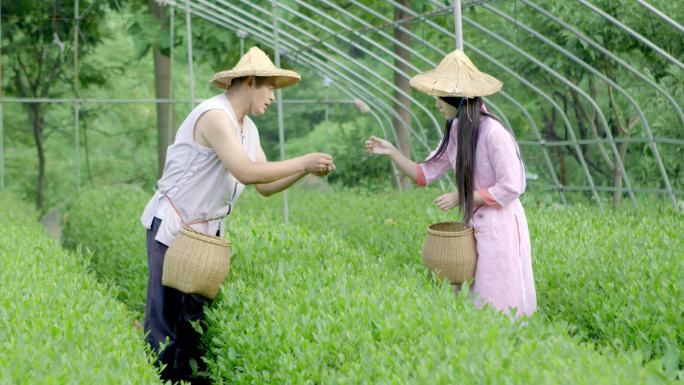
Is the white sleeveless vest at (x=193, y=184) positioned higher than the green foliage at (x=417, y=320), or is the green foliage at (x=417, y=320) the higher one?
the white sleeveless vest at (x=193, y=184)

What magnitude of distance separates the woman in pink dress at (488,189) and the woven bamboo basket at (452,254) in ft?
0.23

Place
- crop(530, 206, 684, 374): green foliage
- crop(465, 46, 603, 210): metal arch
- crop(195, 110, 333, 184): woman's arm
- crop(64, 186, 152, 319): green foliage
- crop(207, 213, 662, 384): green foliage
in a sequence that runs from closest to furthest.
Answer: crop(207, 213, 662, 384): green foliage → crop(530, 206, 684, 374): green foliage → crop(195, 110, 333, 184): woman's arm → crop(64, 186, 152, 319): green foliage → crop(465, 46, 603, 210): metal arch

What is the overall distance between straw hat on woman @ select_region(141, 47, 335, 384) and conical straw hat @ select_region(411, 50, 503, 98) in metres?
0.77

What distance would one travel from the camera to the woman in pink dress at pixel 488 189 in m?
5.21

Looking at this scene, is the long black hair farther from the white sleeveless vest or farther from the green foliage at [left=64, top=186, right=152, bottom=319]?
the green foliage at [left=64, top=186, right=152, bottom=319]

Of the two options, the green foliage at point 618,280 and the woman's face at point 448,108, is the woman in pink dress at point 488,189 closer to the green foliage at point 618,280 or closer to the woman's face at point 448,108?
the woman's face at point 448,108

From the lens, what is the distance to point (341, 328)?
14.0ft

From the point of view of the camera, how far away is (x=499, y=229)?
17.5 ft

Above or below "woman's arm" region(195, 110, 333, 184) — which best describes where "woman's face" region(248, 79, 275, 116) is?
above

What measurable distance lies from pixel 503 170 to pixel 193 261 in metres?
1.72

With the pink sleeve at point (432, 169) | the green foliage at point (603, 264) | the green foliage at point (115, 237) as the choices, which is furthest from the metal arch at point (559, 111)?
the pink sleeve at point (432, 169)

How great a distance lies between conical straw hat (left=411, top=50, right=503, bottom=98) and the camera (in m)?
5.33

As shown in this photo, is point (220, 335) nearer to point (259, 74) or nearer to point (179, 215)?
point (179, 215)

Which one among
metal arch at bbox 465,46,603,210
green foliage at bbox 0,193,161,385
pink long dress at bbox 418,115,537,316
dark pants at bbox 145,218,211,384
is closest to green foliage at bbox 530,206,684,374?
pink long dress at bbox 418,115,537,316
